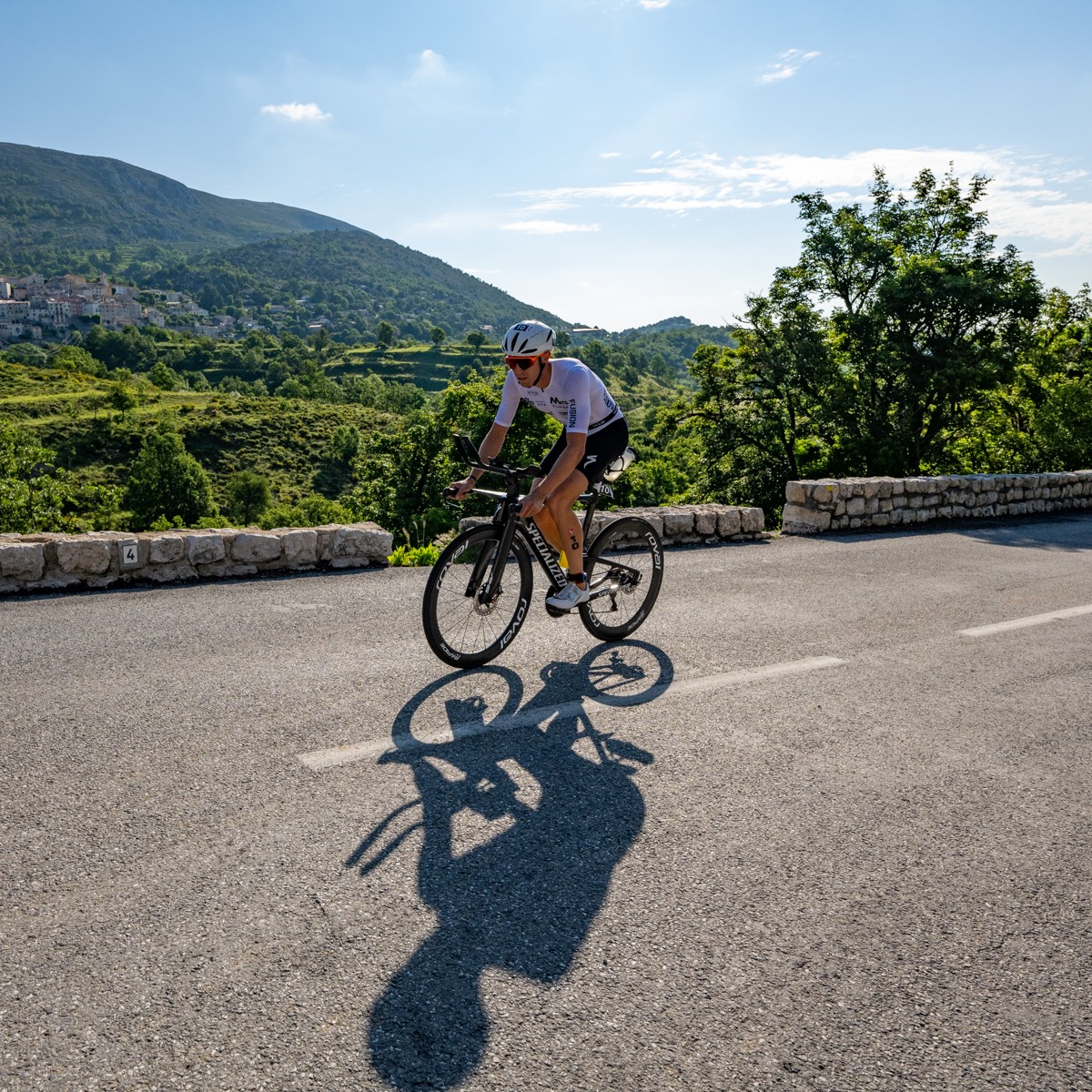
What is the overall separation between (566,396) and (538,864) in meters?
2.82

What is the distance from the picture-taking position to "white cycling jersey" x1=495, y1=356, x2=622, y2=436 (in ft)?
16.1

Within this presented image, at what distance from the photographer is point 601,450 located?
5.39 m

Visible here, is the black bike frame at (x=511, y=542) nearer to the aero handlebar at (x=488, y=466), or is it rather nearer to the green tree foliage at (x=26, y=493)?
the aero handlebar at (x=488, y=466)

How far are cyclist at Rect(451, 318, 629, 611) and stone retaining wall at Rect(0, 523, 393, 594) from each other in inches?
109

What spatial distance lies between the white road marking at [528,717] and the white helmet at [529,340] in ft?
6.37

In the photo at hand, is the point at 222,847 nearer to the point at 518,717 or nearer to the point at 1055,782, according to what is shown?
the point at 518,717

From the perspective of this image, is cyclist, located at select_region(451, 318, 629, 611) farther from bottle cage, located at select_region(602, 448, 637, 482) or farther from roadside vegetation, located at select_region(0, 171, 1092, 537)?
roadside vegetation, located at select_region(0, 171, 1092, 537)

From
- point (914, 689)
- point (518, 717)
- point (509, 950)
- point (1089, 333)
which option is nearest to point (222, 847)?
point (509, 950)

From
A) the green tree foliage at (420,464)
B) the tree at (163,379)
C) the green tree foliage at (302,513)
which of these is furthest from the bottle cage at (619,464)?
the tree at (163,379)

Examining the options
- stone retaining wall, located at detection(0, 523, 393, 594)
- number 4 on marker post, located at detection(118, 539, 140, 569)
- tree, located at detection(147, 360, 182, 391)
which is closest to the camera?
stone retaining wall, located at detection(0, 523, 393, 594)

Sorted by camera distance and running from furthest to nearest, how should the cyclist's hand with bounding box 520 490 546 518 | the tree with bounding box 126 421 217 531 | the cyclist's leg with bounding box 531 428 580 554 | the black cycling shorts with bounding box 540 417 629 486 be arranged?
1. the tree with bounding box 126 421 217 531
2. the black cycling shorts with bounding box 540 417 629 486
3. the cyclist's leg with bounding box 531 428 580 554
4. the cyclist's hand with bounding box 520 490 546 518

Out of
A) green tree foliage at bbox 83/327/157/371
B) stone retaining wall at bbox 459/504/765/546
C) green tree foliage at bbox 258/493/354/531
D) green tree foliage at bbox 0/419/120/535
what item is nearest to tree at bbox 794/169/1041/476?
stone retaining wall at bbox 459/504/765/546

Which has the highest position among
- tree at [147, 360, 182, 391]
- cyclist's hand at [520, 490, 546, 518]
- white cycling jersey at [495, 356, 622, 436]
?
tree at [147, 360, 182, 391]

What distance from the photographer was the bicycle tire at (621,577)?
5.53 meters
